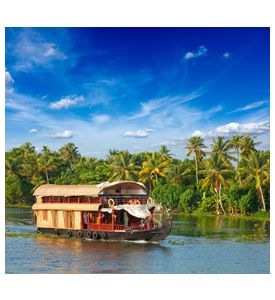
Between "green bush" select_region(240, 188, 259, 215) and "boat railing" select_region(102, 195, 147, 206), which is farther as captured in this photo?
"green bush" select_region(240, 188, 259, 215)

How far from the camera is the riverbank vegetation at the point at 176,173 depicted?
25.6 meters

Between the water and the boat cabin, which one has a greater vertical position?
the boat cabin

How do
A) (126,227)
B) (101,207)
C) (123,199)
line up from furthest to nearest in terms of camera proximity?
(123,199)
(101,207)
(126,227)

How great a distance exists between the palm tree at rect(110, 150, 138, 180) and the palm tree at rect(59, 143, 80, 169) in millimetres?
8598

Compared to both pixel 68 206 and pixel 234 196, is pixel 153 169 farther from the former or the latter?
pixel 68 206

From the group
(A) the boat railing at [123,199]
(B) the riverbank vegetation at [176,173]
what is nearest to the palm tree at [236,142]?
(B) the riverbank vegetation at [176,173]

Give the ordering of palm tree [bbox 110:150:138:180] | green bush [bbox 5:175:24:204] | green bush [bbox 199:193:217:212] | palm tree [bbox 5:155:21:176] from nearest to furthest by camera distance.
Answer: green bush [bbox 199:193:217:212], palm tree [bbox 110:150:138:180], green bush [bbox 5:175:24:204], palm tree [bbox 5:155:21:176]

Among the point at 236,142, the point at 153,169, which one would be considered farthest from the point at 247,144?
the point at 153,169

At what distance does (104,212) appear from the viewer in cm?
1617

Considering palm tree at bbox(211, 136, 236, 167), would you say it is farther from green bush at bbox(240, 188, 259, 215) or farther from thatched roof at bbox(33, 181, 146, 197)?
thatched roof at bbox(33, 181, 146, 197)

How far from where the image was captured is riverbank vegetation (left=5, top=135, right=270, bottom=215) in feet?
84.1

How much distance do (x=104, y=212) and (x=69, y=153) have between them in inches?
953

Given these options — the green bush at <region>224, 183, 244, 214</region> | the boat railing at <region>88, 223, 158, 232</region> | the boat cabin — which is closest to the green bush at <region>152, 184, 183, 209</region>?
the green bush at <region>224, 183, 244, 214</region>

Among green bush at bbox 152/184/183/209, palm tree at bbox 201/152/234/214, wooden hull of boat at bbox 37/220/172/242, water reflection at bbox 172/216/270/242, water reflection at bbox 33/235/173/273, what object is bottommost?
water reflection at bbox 33/235/173/273
